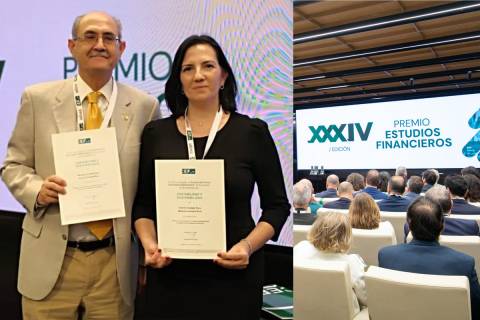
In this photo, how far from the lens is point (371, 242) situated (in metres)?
3.27

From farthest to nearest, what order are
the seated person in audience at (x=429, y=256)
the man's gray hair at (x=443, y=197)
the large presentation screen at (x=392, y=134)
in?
the large presentation screen at (x=392, y=134), the man's gray hair at (x=443, y=197), the seated person in audience at (x=429, y=256)

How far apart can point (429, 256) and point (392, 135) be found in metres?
6.92

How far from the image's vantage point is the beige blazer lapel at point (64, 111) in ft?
4.23

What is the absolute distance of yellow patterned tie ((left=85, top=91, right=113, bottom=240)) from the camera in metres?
1.28

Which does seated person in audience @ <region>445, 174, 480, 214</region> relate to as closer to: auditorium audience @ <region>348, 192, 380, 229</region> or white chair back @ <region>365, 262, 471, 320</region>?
auditorium audience @ <region>348, 192, 380, 229</region>

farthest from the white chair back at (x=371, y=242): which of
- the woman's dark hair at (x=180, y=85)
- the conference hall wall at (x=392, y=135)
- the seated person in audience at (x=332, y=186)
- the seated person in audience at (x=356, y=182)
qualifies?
the conference hall wall at (x=392, y=135)

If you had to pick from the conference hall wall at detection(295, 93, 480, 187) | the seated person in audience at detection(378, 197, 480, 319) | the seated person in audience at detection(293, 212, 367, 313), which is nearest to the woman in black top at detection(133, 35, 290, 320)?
the seated person in audience at detection(293, 212, 367, 313)

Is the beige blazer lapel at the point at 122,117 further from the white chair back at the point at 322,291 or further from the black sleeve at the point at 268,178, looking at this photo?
the white chair back at the point at 322,291

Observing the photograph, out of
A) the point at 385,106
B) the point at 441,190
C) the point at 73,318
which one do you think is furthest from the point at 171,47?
the point at 385,106

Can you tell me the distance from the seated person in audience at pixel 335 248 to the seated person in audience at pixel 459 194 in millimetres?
2010

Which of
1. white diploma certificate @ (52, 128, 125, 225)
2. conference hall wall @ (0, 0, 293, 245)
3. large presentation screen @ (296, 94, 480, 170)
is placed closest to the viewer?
white diploma certificate @ (52, 128, 125, 225)

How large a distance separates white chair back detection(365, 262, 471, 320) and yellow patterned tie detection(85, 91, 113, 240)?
1264 millimetres

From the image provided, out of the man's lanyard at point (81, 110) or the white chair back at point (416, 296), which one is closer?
the man's lanyard at point (81, 110)

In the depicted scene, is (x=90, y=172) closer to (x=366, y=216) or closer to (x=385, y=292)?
(x=385, y=292)
